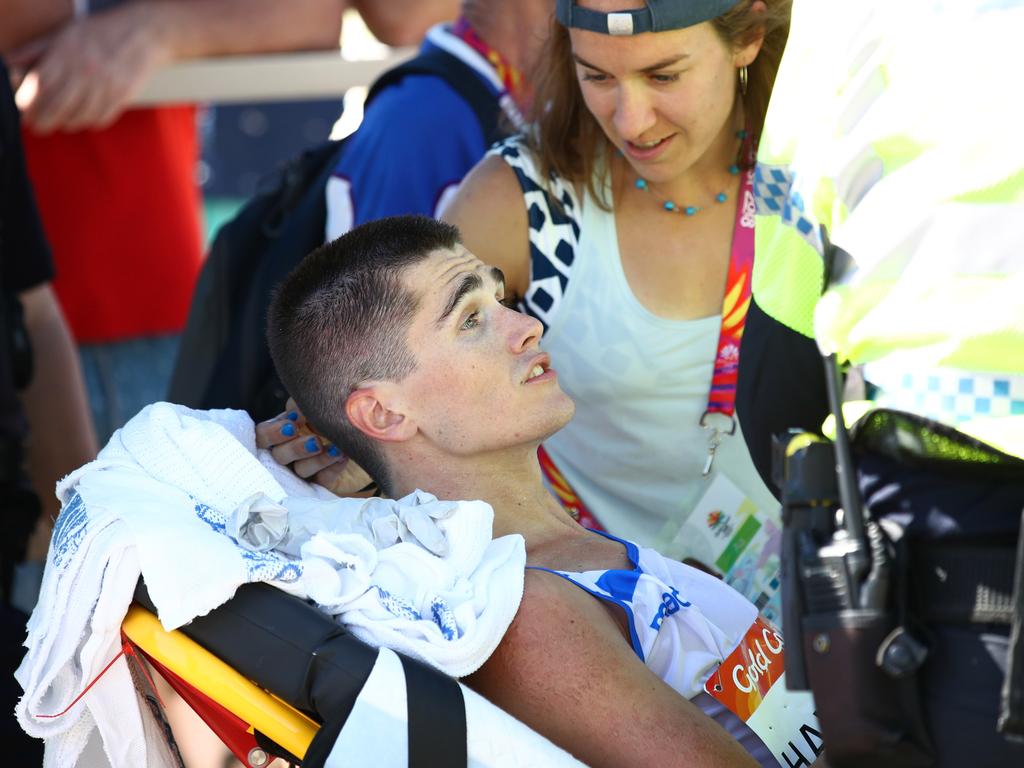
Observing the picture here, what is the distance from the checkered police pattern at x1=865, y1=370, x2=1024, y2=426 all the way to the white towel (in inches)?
24.6

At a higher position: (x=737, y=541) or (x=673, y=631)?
(x=673, y=631)

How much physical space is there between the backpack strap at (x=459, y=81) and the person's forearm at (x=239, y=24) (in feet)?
3.67

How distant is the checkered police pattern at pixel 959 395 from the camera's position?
1.44 meters

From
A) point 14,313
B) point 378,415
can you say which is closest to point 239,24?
point 14,313

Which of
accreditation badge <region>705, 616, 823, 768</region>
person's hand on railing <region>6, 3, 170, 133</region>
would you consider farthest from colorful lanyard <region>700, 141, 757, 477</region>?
person's hand on railing <region>6, 3, 170, 133</region>

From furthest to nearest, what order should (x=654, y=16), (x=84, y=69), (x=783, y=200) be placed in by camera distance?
(x=84, y=69)
(x=654, y=16)
(x=783, y=200)

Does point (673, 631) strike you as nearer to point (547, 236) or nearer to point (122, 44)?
point (547, 236)

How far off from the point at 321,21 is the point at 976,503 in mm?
3289

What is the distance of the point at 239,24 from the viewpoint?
4.19m

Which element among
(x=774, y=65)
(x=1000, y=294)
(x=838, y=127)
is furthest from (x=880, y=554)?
(x=774, y=65)

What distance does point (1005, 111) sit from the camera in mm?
1382

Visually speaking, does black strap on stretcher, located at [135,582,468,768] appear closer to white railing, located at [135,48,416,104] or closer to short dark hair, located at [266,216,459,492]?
short dark hair, located at [266,216,459,492]

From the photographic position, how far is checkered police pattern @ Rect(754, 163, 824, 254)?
1.60m

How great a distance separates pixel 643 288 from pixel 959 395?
1260 mm
